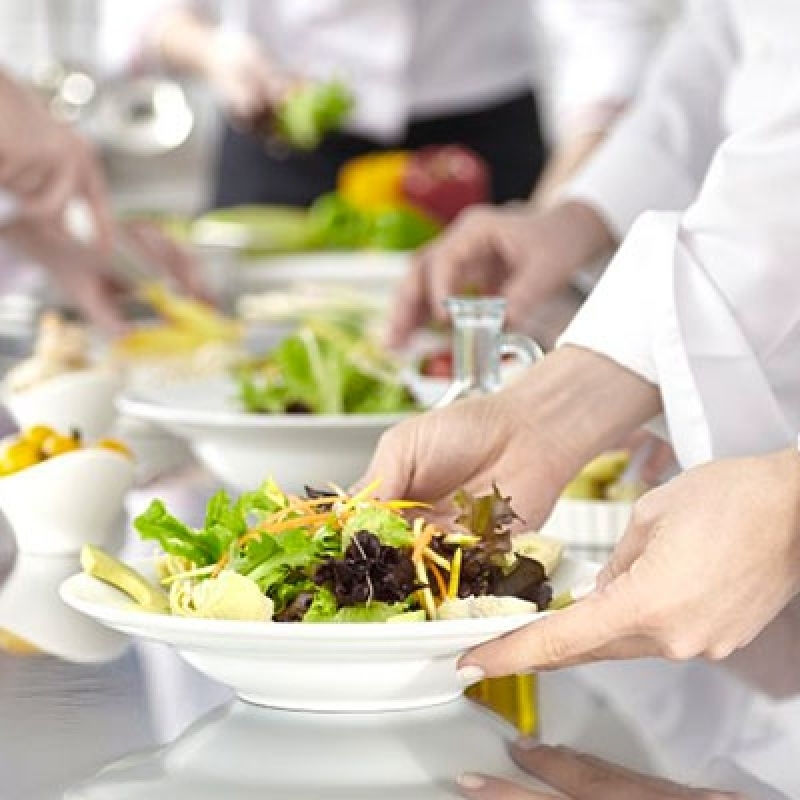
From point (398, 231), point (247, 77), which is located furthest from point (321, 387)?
point (247, 77)

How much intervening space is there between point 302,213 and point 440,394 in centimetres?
219

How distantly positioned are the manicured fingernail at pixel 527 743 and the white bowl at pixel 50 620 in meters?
0.31

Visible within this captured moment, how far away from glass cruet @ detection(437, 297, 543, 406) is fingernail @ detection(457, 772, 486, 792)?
0.60 meters

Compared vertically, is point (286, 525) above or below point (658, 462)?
above

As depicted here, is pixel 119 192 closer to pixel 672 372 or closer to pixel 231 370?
pixel 231 370

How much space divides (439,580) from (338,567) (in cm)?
6

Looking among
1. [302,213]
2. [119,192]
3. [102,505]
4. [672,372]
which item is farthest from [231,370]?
[119,192]

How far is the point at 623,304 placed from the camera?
5.31 ft

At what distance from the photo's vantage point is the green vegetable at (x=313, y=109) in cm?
395

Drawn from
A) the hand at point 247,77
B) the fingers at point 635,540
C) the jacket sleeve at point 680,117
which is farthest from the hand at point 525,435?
the hand at point 247,77

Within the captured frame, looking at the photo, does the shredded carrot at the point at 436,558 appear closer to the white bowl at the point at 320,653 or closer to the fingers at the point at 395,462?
the white bowl at the point at 320,653

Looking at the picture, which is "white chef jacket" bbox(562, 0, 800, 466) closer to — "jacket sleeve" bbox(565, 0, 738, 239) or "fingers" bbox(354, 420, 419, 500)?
"fingers" bbox(354, 420, 419, 500)

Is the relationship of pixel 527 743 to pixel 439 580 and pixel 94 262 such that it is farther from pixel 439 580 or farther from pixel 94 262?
pixel 94 262

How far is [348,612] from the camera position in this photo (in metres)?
1.17
